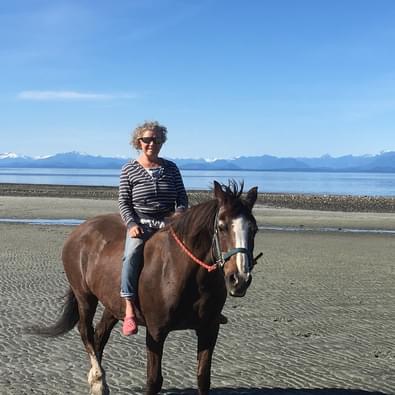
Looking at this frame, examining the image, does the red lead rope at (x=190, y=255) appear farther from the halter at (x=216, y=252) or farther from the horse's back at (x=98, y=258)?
the horse's back at (x=98, y=258)

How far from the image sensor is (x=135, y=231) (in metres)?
5.62

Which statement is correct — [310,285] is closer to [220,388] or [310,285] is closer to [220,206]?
[220,388]

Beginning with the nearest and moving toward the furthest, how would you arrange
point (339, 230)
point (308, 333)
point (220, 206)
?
point (220, 206) < point (308, 333) < point (339, 230)

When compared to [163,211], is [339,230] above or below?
below

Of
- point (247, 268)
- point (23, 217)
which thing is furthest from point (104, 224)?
point (23, 217)

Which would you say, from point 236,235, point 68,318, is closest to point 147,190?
point 236,235

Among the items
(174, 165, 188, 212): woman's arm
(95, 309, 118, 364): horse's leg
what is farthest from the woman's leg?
(95, 309, 118, 364): horse's leg

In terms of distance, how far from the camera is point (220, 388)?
6570mm

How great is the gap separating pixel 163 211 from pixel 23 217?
28950 mm

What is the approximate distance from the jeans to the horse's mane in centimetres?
43

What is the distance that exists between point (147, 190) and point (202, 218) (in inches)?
33.9

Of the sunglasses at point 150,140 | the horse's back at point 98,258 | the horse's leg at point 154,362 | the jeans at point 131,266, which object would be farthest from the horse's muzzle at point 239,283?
the sunglasses at point 150,140

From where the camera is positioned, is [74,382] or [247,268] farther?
[74,382]

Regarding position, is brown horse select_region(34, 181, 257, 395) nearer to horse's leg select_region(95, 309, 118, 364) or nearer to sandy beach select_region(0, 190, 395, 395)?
horse's leg select_region(95, 309, 118, 364)
